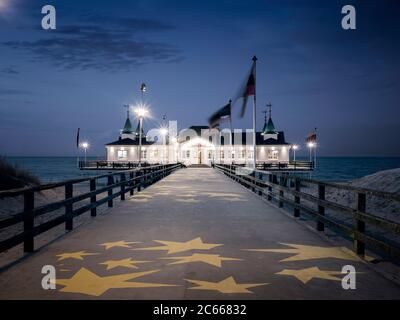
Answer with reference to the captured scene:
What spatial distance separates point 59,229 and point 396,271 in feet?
34.0

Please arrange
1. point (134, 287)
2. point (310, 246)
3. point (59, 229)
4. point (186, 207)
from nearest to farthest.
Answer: point (134, 287) → point (310, 246) → point (186, 207) → point (59, 229)

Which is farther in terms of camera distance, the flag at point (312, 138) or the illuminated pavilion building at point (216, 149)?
the illuminated pavilion building at point (216, 149)

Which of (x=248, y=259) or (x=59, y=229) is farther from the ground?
(x=248, y=259)

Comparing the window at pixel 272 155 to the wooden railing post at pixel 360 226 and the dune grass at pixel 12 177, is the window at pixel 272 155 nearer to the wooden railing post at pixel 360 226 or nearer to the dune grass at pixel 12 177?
the dune grass at pixel 12 177

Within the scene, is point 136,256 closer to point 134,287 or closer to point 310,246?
point 134,287

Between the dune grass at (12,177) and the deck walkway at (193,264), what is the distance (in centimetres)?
1441

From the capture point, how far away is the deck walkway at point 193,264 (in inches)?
170

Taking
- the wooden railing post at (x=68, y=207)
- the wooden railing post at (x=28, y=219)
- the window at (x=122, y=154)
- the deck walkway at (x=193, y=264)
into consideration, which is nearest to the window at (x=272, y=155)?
the window at (x=122, y=154)

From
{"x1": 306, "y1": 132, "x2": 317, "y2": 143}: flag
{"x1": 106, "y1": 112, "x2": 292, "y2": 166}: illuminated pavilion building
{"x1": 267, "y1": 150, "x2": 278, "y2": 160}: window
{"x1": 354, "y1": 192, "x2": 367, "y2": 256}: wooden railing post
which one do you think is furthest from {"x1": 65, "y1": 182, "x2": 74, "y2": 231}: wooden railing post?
{"x1": 267, "y1": 150, "x2": 278, "y2": 160}: window

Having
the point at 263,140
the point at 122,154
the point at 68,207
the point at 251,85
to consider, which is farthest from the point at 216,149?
the point at 68,207

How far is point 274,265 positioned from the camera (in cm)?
538

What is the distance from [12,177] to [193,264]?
20.1 metres
